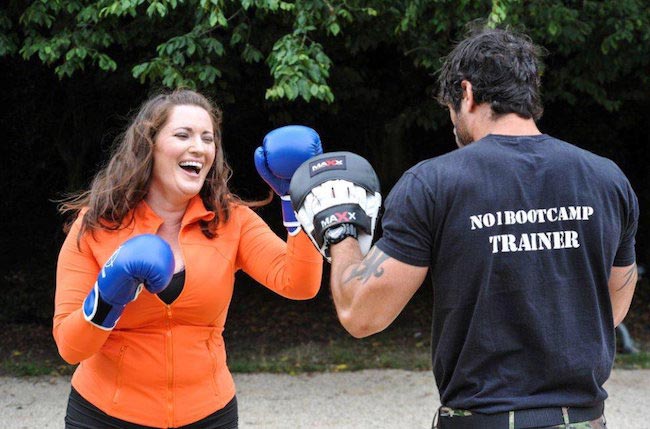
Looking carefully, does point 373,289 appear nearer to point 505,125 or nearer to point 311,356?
point 505,125

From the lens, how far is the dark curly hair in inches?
80.7

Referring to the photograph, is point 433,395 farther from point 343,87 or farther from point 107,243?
point 107,243

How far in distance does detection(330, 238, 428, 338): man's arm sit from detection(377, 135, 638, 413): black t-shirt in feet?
0.12

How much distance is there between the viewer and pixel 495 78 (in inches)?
80.7

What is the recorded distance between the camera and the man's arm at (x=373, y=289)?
1967 millimetres

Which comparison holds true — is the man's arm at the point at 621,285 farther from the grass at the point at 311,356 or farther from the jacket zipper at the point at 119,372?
the grass at the point at 311,356

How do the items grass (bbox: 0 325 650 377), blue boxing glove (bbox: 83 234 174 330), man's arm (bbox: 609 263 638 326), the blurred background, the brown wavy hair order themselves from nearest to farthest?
man's arm (bbox: 609 263 638 326), blue boxing glove (bbox: 83 234 174 330), the brown wavy hair, the blurred background, grass (bbox: 0 325 650 377)

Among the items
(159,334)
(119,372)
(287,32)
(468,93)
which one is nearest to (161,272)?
(159,334)

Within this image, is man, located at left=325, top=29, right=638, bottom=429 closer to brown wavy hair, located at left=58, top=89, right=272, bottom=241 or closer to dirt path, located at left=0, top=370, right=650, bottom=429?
brown wavy hair, located at left=58, top=89, right=272, bottom=241

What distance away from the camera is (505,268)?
1946 millimetres

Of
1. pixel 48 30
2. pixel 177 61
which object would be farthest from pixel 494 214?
pixel 48 30

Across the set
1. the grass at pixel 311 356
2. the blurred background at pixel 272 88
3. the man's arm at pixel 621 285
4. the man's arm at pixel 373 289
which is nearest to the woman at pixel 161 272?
the man's arm at pixel 373 289

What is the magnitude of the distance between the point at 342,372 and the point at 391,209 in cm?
503

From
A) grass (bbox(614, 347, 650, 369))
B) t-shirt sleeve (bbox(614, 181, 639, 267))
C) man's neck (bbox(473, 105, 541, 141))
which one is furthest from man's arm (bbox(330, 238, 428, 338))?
grass (bbox(614, 347, 650, 369))
